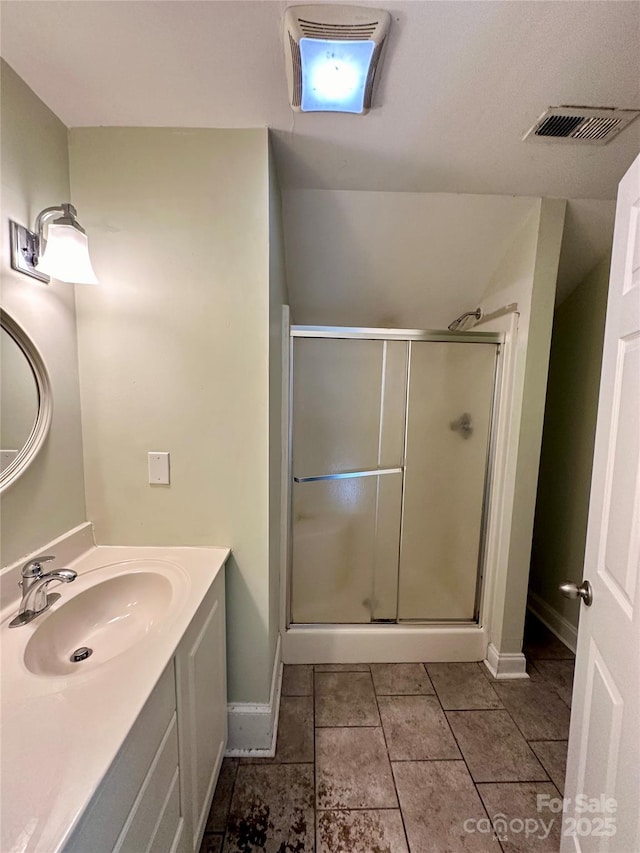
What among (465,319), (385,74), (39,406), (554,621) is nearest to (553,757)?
(554,621)

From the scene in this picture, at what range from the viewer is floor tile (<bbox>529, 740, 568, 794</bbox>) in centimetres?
131

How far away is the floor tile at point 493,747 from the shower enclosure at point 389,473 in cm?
46

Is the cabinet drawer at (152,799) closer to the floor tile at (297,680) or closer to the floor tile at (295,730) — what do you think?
the floor tile at (295,730)

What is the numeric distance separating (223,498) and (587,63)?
5.93 feet

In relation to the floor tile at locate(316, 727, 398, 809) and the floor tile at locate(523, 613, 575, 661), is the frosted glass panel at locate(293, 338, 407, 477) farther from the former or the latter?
the floor tile at locate(523, 613, 575, 661)

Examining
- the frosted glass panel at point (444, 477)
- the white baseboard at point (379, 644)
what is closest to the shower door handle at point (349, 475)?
the frosted glass panel at point (444, 477)

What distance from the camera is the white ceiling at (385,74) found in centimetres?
85

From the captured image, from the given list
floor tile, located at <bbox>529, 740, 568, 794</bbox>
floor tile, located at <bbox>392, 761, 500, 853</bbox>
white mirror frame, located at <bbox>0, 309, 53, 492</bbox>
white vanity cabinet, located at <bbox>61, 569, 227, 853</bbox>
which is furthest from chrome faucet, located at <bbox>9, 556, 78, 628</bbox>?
floor tile, located at <bbox>529, 740, 568, 794</bbox>

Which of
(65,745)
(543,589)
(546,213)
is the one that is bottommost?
(543,589)

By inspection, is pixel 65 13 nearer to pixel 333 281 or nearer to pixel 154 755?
pixel 333 281

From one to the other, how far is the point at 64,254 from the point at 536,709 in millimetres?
2684

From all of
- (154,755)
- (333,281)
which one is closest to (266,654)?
(154,755)

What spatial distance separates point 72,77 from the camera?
1017mm

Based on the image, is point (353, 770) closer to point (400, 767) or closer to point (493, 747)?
point (400, 767)
